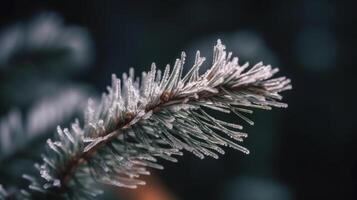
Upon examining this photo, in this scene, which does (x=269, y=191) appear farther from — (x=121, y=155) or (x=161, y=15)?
(x=121, y=155)

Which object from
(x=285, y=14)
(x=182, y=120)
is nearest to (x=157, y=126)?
(x=182, y=120)

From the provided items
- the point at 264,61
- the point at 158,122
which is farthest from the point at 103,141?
the point at 264,61

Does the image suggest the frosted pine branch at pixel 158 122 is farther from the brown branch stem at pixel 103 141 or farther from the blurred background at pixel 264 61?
the blurred background at pixel 264 61

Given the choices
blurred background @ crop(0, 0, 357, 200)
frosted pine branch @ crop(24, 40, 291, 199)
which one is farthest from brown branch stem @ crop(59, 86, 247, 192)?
blurred background @ crop(0, 0, 357, 200)

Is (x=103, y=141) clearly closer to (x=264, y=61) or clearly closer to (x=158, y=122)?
(x=158, y=122)

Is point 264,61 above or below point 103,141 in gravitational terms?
above

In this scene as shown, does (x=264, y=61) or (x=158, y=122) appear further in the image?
(x=264, y=61)

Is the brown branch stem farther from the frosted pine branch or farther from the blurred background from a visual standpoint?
the blurred background
